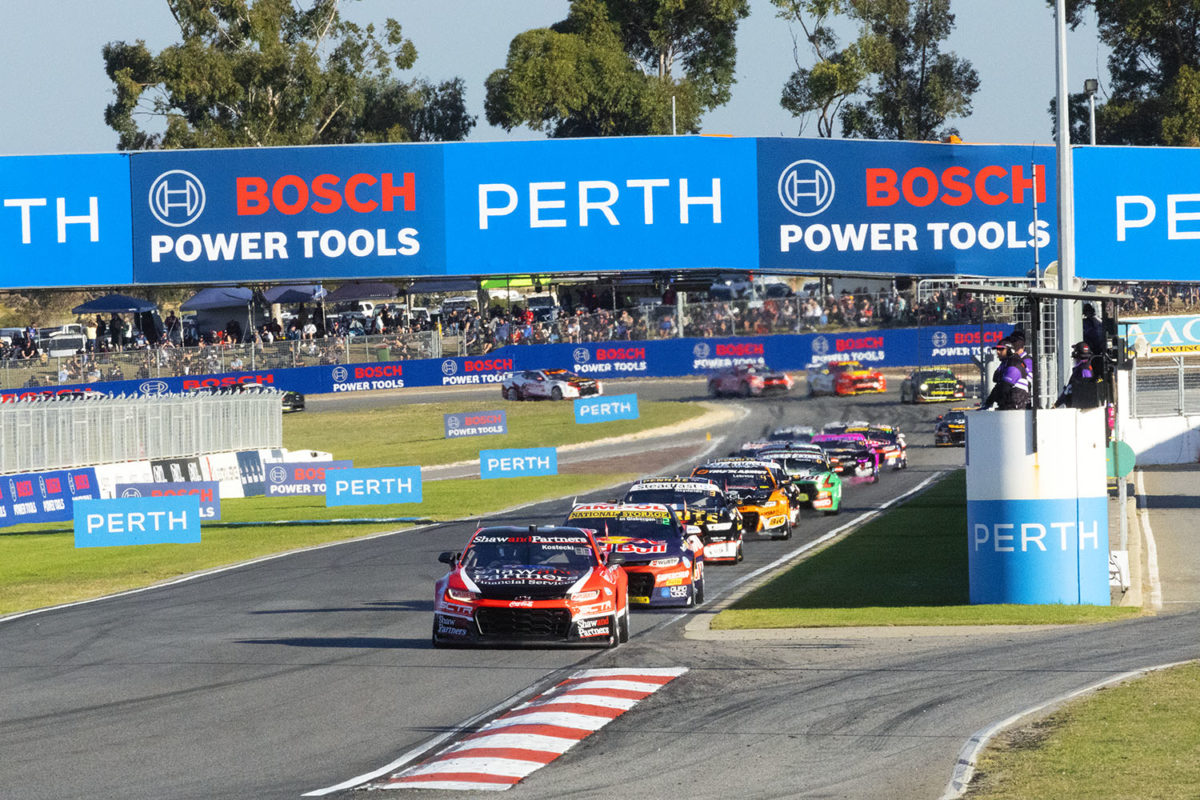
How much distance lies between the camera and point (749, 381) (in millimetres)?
63844

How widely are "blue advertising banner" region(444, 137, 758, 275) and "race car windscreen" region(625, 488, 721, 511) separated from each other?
67.5ft

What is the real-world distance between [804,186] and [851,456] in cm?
908

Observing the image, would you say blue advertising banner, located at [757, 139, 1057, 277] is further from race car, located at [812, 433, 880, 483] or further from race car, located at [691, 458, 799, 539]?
race car, located at [691, 458, 799, 539]

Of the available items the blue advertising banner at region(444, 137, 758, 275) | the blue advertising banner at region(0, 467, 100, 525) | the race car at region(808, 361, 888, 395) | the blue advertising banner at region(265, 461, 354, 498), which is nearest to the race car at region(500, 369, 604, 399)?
the race car at region(808, 361, 888, 395)

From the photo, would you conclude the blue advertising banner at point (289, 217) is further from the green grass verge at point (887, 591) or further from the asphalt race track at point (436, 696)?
the asphalt race track at point (436, 696)

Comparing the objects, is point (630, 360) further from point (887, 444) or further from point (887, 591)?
point (887, 591)

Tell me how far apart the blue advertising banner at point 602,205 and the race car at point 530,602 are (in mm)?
30844

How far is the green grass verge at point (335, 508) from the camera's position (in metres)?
28.6

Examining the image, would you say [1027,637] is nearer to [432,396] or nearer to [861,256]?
[861,256]

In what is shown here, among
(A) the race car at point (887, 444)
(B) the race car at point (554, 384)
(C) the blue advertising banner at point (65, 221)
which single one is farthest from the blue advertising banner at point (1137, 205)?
(C) the blue advertising banner at point (65, 221)

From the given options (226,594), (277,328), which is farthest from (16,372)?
(226,594)

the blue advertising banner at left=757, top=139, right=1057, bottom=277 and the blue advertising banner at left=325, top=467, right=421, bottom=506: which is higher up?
the blue advertising banner at left=757, top=139, right=1057, bottom=277

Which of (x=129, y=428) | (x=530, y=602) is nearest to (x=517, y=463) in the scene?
(x=129, y=428)

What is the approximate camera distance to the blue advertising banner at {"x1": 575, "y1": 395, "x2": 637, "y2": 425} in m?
56.5
